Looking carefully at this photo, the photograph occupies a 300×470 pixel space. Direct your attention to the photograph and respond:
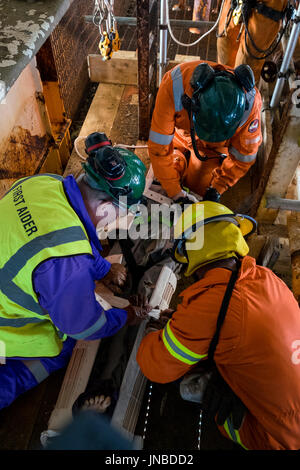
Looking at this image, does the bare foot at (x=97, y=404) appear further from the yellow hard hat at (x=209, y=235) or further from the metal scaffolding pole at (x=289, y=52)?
the metal scaffolding pole at (x=289, y=52)

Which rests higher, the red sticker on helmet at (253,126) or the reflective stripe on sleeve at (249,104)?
the reflective stripe on sleeve at (249,104)

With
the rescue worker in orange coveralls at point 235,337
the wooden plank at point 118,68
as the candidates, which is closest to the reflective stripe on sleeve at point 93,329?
the rescue worker in orange coveralls at point 235,337

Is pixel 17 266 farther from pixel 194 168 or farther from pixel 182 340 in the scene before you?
pixel 194 168

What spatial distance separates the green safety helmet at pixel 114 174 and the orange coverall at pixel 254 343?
684 mm

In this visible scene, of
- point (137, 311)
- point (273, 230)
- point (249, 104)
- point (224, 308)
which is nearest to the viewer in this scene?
point (224, 308)

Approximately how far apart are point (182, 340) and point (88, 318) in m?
0.56

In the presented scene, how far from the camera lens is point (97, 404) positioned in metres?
2.20

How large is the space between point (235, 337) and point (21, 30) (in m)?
1.85

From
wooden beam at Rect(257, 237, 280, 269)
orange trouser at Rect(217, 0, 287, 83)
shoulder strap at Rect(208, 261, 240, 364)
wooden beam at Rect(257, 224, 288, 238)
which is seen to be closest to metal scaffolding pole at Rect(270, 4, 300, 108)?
orange trouser at Rect(217, 0, 287, 83)

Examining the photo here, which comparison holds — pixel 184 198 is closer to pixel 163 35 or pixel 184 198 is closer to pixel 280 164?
pixel 280 164

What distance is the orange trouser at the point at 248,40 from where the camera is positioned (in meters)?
3.62

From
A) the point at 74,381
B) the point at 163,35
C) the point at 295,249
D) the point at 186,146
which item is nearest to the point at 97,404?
the point at 74,381

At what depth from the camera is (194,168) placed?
3600 millimetres
